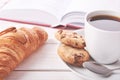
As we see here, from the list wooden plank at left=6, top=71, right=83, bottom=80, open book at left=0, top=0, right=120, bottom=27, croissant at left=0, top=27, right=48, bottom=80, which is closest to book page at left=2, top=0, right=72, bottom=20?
open book at left=0, top=0, right=120, bottom=27

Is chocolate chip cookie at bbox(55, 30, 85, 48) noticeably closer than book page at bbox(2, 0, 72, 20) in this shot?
Yes

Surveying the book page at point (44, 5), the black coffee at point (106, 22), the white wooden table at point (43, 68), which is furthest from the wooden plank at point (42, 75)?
the book page at point (44, 5)

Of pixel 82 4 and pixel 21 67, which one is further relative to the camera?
pixel 82 4

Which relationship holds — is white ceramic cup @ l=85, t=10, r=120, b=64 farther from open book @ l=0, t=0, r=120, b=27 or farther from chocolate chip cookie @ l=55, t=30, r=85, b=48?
open book @ l=0, t=0, r=120, b=27

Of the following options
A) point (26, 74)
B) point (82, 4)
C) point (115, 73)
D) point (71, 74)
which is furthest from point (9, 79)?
point (82, 4)

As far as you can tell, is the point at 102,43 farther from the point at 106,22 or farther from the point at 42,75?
the point at 42,75

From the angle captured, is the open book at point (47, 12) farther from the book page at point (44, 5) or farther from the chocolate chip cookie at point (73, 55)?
the chocolate chip cookie at point (73, 55)

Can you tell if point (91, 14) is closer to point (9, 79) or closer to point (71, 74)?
point (71, 74)
